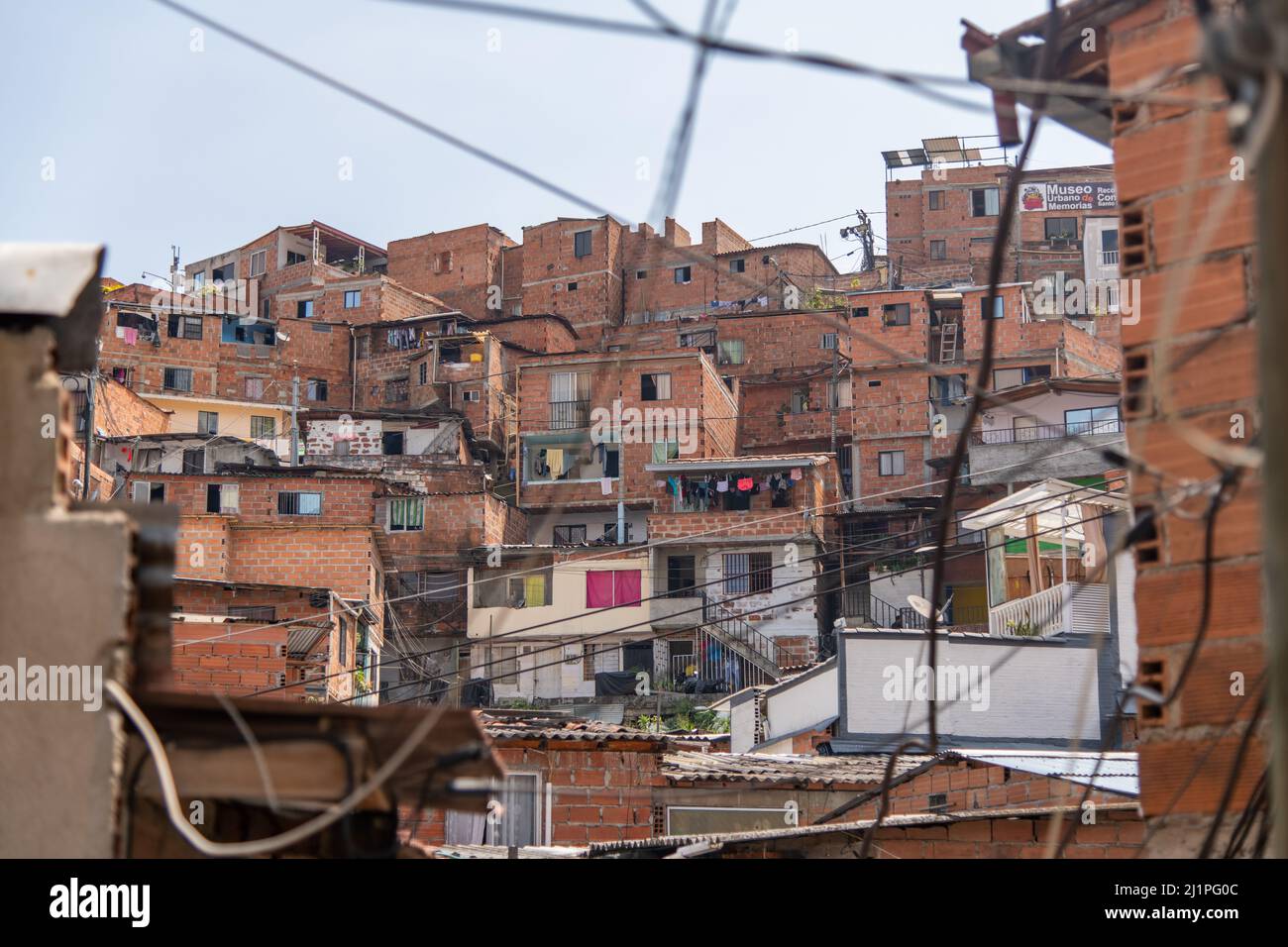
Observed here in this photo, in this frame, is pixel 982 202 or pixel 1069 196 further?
pixel 982 202

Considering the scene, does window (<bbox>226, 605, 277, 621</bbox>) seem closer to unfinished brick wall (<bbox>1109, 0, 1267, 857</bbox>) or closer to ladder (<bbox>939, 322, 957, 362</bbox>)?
unfinished brick wall (<bbox>1109, 0, 1267, 857</bbox>)

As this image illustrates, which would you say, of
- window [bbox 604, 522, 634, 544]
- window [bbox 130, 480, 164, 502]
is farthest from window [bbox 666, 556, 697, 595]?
window [bbox 130, 480, 164, 502]

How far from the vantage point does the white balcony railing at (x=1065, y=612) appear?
76.9 ft

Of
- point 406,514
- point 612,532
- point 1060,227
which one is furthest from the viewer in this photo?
point 1060,227

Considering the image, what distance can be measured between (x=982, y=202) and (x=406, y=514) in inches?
1401

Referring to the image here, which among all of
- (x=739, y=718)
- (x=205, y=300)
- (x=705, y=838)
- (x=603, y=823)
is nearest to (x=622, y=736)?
(x=603, y=823)

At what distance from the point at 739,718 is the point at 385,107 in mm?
21585

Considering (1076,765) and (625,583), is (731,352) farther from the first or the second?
(1076,765)

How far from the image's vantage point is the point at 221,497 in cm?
4625

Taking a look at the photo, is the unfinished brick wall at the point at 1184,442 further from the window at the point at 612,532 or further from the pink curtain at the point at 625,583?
the window at the point at 612,532

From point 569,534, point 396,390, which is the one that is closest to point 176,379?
point 396,390

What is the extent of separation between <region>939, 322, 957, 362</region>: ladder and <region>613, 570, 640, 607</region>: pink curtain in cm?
1864
